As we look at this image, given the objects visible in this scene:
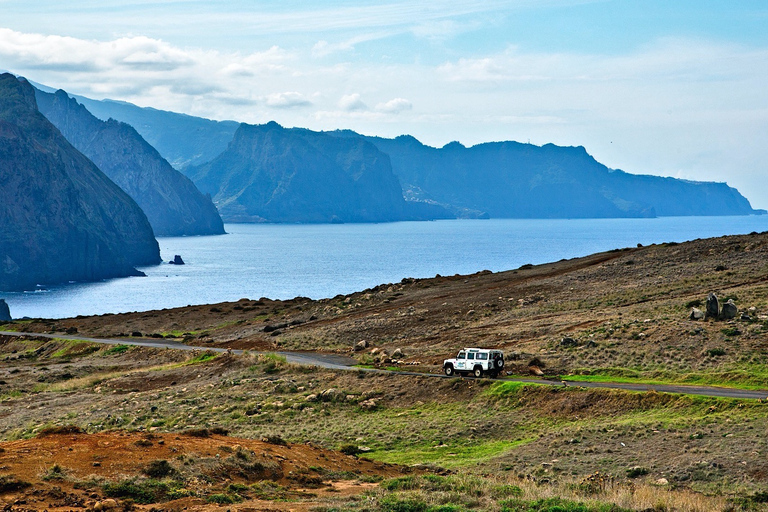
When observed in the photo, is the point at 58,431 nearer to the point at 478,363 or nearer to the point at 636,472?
the point at 636,472

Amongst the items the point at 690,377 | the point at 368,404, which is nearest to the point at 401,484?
the point at 368,404

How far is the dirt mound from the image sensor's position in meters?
17.4

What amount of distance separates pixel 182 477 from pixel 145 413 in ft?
58.3

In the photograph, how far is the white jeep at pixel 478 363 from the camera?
36.7 metres

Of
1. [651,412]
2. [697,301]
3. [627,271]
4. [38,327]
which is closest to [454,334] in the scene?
[697,301]

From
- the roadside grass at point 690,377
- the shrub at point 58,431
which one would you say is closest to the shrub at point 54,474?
the shrub at point 58,431

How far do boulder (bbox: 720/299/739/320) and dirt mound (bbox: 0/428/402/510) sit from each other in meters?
25.8

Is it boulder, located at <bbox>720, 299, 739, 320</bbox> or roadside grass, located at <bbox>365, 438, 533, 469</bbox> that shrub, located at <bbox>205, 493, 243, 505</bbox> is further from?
boulder, located at <bbox>720, 299, 739, 320</bbox>

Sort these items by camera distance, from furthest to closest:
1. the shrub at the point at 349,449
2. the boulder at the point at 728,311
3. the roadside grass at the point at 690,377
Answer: the boulder at the point at 728,311 → the roadside grass at the point at 690,377 → the shrub at the point at 349,449

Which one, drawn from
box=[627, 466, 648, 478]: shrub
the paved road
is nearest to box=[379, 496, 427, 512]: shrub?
box=[627, 466, 648, 478]: shrub

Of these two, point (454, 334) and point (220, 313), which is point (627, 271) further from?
point (220, 313)

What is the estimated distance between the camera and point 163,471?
1948 centimetres

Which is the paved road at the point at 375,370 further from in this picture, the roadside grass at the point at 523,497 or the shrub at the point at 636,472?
the roadside grass at the point at 523,497

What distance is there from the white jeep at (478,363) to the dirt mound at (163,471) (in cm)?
1317
